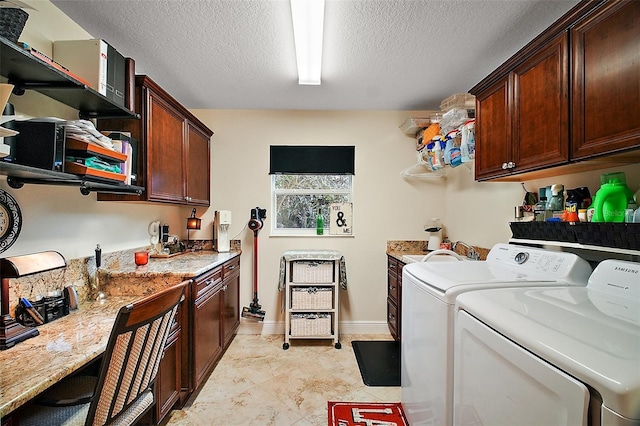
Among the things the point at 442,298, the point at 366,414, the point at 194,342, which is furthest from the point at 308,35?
the point at 366,414

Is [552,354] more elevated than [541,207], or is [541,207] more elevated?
[541,207]

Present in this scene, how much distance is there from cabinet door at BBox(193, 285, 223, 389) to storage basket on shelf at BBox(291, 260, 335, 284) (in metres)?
0.76

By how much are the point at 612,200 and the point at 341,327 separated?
2653 millimetres

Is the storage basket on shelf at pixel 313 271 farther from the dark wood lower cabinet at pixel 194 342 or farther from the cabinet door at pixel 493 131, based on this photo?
the cabinet door at pixel 493 131

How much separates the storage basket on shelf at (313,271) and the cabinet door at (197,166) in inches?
46.8

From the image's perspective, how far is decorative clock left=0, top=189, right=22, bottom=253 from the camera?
4.53 feet

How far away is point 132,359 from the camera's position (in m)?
1.16

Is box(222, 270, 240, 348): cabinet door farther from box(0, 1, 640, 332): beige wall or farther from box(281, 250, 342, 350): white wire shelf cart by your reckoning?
box(281, 250, 342, 350): white wire shelf cart

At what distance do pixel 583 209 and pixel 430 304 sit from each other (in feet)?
3.12

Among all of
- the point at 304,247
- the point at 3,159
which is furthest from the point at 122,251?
the point at 304,247

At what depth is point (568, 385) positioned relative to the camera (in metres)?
0.68

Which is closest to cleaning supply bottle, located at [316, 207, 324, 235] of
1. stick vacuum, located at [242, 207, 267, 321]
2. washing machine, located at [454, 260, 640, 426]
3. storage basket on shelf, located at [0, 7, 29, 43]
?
stick vacuum, located at [242, 207, 267, 321]

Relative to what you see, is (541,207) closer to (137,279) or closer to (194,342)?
(194,342)

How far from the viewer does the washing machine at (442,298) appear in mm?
1294
